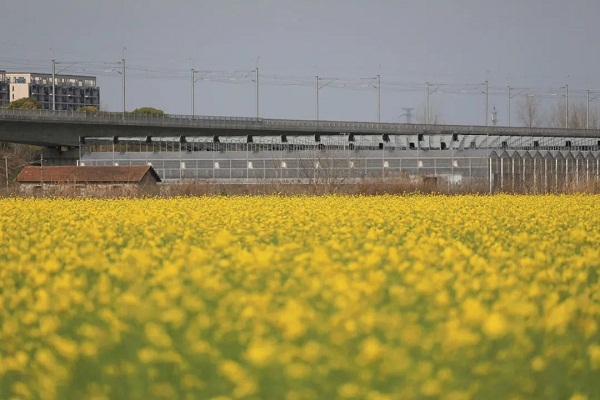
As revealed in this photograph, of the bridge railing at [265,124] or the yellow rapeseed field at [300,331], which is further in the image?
the bridge railing at [265,124]

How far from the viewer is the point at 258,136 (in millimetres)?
98125

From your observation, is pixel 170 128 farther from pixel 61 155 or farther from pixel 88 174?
pixel 88 174

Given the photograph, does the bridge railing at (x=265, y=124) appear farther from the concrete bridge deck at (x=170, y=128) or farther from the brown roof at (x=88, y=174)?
the brown roof at (x=88, y=174)

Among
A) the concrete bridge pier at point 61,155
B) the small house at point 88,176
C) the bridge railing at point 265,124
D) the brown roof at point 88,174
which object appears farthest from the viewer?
the concrete bridge pier at point 61,155

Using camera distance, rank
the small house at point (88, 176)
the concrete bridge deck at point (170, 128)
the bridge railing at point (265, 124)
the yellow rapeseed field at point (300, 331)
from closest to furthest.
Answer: the yellow rapeseed field at point (300, 331) → the small house at point (88, 176) → the concrete bridge deck at point (170, 128) → the bridge railing at point (265, 124)

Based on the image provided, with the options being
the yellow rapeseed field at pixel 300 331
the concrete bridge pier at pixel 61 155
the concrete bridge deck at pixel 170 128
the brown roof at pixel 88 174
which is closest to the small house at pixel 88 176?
the brown roof at pixel 88 174

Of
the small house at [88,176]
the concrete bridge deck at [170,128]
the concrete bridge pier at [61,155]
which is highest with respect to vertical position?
the concrete bridge deck at [170,128]

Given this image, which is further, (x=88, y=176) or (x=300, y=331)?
(x=88, y=176)

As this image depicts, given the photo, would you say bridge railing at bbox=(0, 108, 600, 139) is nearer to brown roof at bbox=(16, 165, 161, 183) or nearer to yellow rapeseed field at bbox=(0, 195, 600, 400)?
brown roof at bbox=(16, 165, 161, 183)

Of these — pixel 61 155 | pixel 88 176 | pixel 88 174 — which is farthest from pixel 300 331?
pixel 61 155

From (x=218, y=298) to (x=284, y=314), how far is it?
4.44ft

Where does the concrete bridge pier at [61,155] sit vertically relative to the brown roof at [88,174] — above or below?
above

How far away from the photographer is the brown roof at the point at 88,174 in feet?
151

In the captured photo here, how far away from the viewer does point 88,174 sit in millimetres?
47219
